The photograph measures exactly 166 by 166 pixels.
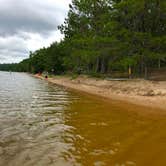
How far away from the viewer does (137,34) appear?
87.0ft

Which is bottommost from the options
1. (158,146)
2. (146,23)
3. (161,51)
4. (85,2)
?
(158,146)

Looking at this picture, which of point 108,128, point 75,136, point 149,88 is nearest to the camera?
point 75,136

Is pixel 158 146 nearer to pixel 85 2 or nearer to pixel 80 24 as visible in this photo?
pixel 85 2

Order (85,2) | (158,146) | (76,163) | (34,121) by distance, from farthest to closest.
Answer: (85,2) → (34,121) → (158,146) → (76,163)

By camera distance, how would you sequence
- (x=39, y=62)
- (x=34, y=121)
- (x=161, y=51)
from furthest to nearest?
(x=39, y=62), (x=161, y=51), (x=34, y=121)

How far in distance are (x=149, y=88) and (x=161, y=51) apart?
7.58 m

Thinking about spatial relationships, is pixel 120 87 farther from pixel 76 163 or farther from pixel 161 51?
pixel 76 163

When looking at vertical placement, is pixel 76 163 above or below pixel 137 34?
below

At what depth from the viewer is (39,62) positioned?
347 feet

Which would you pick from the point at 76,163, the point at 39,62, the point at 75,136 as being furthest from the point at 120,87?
the point at 39,62

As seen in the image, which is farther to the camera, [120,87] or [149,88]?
[120,87]

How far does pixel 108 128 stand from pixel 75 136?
6.05 feet

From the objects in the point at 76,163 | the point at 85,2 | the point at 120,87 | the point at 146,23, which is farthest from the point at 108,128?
the point at 85,2

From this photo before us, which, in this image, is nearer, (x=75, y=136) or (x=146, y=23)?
(x=75, y=136)
